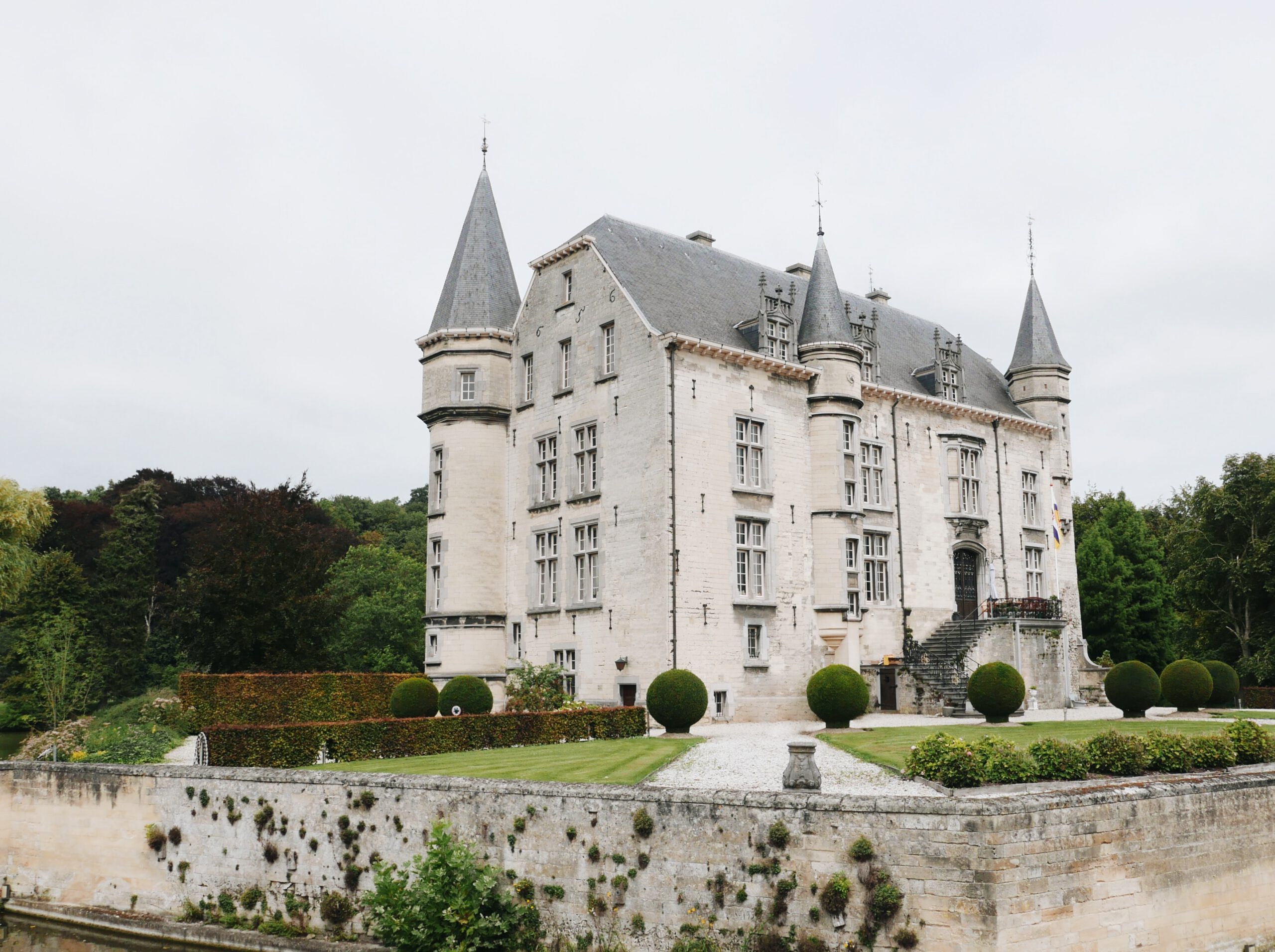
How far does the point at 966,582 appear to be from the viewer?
Answer: 38625 mm

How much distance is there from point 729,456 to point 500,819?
17494mm

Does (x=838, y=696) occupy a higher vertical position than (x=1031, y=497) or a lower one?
lower

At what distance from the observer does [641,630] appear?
29.9 metres

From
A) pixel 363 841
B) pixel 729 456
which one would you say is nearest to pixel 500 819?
pixel 363 841

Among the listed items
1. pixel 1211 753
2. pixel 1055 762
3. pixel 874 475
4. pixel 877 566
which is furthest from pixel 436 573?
pixel 1211 753

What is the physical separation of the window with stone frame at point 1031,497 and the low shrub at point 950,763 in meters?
28.0

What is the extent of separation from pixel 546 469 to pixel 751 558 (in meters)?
7.19

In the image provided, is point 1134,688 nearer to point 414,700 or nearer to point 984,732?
point 984,732

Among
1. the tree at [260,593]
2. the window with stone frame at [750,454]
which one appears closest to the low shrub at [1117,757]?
the window with stone frame at [750,454]

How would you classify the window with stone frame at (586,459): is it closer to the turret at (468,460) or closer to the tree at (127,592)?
the turret at (468,460)

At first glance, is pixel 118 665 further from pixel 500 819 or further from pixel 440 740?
pixel 500 819

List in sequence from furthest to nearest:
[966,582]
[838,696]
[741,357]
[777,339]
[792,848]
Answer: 1. [966,582]
2. [777,339]
3. [741,357]
4. [838,696]
5. [792,848]

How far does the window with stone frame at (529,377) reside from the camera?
1391 inches

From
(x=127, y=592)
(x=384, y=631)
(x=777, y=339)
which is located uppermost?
(x=777, y=339)
